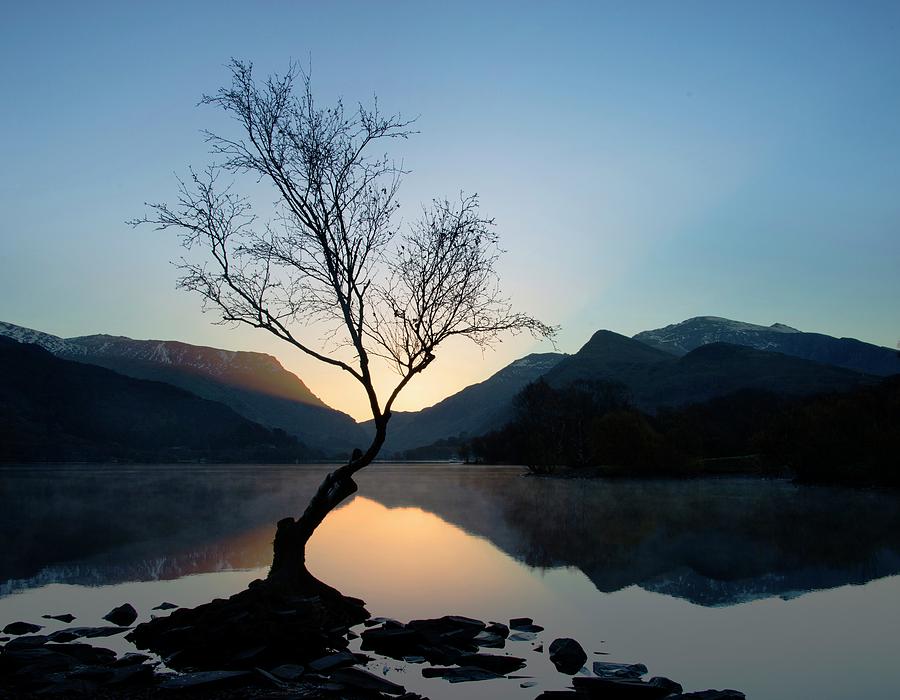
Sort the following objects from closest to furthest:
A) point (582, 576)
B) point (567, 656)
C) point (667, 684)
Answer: point (667, 684)
point (567, 656)
point (582, 576)

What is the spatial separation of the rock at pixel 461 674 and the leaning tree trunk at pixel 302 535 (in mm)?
5136

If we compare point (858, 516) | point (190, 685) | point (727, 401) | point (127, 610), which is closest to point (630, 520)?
point (858, 516)

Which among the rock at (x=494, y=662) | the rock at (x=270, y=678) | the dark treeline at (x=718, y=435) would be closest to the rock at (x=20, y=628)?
the rock at (x=270, y=678)

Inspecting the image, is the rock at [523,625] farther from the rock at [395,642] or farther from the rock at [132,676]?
the rock at [132,676]

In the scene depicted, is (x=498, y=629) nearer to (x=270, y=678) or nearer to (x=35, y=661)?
(x=270, y=678)

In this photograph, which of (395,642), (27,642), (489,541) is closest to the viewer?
(27,642)

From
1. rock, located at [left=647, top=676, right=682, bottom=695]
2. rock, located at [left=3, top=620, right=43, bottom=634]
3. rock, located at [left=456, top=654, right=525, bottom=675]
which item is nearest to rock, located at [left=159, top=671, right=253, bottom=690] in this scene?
rock, located at [left=456, top=654, right=525, bottom=675]

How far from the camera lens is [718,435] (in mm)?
138750

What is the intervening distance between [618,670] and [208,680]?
6.38 metres

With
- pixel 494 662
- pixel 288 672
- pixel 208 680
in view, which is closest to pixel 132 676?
pixel 208 680

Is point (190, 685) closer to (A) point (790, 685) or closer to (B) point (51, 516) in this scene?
(A) point (790, 685)

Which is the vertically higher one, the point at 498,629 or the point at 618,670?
the point at 618,670

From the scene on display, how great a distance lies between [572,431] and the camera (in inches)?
4980

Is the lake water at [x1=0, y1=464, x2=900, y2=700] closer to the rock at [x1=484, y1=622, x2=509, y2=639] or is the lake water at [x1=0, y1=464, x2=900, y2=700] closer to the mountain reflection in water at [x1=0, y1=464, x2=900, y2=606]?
the mountain reflection in water at [x1=0, y1=464, x2=900, y2=606]
